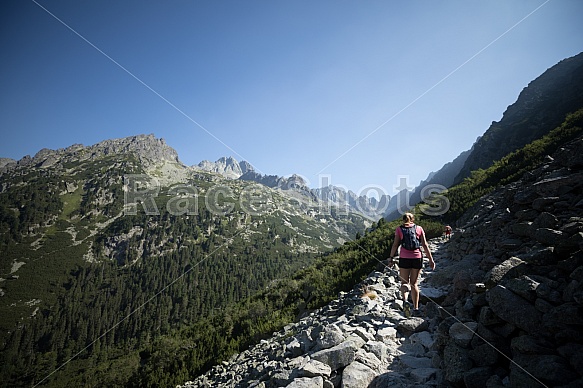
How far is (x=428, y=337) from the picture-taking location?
20.7 ft

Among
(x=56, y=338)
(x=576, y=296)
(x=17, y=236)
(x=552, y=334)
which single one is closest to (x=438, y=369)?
(x=552, y=334)

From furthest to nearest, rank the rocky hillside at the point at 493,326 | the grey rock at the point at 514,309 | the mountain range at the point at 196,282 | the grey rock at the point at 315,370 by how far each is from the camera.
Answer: the mountain range at the point at 196,282
the grey rock at the point at 315,370
the grey rock at the point at 514,309
the rocky hillside at the point at 493,326

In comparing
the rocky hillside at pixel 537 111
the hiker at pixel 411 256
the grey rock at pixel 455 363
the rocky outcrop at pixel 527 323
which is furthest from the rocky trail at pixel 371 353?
the rocky hillside at pixel 537 111

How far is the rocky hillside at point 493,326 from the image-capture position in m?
3.46

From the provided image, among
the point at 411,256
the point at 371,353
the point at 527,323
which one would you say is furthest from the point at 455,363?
the point at 411,256

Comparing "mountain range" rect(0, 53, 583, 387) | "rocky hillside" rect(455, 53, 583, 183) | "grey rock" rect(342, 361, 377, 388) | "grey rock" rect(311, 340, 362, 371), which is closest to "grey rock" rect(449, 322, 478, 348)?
"mountain range" rect(0, 53, 583, 387)

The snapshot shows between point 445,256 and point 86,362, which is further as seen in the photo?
point 86,362

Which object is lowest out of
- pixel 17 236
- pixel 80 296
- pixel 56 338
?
pixel 56 338

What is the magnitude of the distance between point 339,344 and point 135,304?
187818mm

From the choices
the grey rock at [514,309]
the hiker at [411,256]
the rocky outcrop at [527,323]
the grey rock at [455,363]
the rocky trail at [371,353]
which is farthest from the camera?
the hiker at [411,256]

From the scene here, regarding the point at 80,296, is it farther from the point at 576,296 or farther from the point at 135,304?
the point at 576,296

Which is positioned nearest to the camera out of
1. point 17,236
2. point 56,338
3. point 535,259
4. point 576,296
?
point 576,296

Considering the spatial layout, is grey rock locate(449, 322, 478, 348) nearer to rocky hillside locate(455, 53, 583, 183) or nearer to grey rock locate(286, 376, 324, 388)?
grey rock locate(286, 376, 324, 388)

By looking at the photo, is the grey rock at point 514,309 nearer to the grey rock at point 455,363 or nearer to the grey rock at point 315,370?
the grey rock at point 455,363
